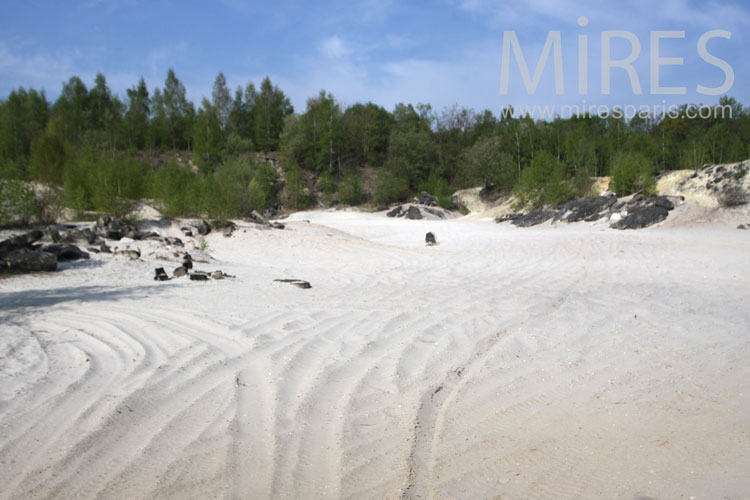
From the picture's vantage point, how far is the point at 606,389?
3086 millimetres

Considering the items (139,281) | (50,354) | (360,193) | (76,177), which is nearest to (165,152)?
(360,193)

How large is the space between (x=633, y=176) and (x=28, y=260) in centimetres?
2567

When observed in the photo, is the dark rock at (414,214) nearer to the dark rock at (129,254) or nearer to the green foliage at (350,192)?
the green foliage at (350,192)

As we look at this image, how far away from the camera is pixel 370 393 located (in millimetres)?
3023

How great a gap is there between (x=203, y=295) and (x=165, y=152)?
47987 mm

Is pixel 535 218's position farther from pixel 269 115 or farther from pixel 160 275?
pixel 269 115

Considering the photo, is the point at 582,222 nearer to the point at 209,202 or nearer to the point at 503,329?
the point at 209,202

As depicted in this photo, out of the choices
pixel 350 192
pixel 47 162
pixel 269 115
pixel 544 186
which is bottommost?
pixel 544 186

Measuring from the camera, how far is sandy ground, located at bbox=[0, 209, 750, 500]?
7.01 ft

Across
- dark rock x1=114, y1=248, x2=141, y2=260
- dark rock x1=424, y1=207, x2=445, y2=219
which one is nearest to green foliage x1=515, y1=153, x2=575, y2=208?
dark rock x1=424, y1=207, x2=445, y2=219

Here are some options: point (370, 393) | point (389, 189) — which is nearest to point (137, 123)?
point (389, 189)

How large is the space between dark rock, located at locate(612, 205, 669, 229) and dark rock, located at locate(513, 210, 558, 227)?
4265mm

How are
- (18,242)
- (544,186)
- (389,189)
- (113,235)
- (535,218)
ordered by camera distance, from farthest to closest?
(389,189) → (544,186) → (535,218) → (113,235) → (18,242)

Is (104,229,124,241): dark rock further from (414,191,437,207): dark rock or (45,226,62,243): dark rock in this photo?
(414,191,437,207): dark rock
